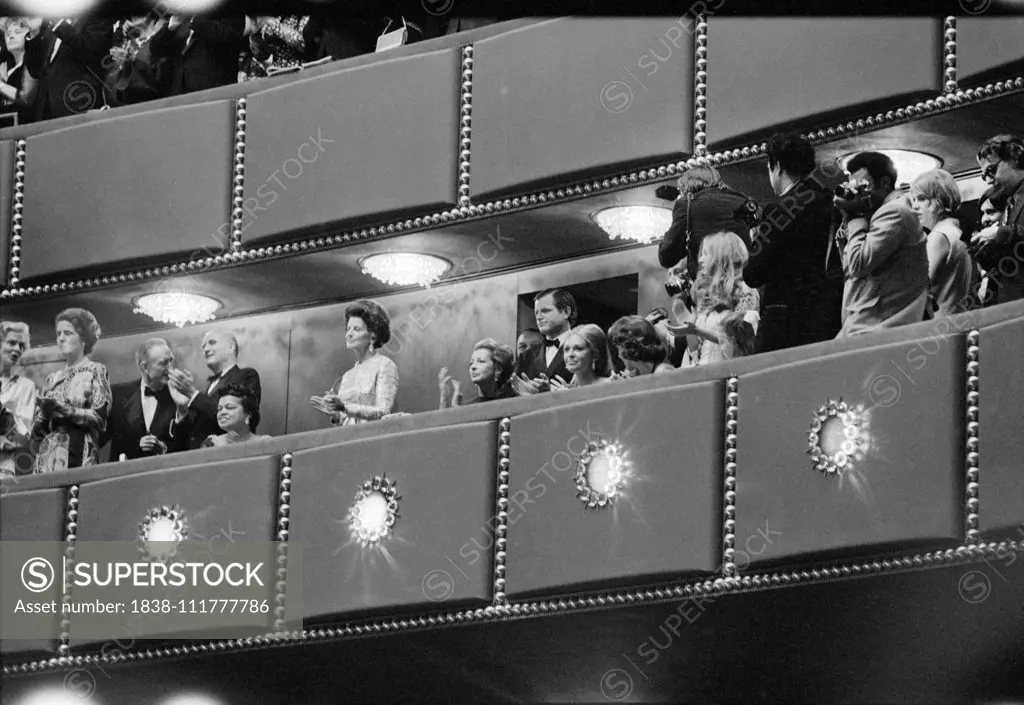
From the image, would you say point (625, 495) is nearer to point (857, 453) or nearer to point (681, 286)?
point (681, 286)

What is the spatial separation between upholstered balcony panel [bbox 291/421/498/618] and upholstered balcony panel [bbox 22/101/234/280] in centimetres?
207

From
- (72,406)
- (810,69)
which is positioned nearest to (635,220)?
(810,69)

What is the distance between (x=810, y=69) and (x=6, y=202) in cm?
592

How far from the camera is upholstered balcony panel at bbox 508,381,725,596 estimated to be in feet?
25.2

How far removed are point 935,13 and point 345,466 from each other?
7747 millimetres

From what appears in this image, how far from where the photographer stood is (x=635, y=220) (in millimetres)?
Result: 9508

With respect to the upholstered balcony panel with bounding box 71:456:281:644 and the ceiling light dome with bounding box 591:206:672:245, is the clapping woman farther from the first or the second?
the ceiling light dome with bounding box 591:206:672:245

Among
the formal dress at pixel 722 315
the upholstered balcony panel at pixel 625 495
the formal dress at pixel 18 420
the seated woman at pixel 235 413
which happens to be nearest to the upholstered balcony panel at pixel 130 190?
the formal dress at pixel 18 420

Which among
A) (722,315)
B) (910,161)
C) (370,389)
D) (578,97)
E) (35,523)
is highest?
(578,97)

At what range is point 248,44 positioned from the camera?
1095 cm

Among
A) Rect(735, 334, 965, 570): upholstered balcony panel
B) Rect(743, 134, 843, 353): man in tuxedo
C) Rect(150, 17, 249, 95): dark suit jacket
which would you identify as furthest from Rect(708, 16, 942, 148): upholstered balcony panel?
Rect(150, 17, 249, 95): dark suit jacket

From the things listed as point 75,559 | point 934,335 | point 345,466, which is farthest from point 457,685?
point 934,335

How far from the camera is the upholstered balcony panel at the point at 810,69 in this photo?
7816 mm

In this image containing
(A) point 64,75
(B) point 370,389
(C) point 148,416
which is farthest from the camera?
(A) point 64,75
